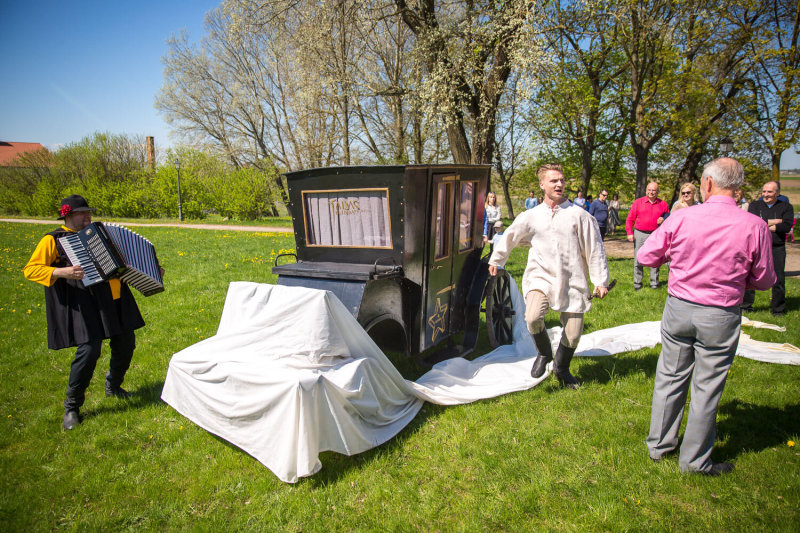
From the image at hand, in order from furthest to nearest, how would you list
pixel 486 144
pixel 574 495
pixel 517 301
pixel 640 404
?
pixel 486 144 < pixel 517 301 < pixel 640 404 < pixel 574 495

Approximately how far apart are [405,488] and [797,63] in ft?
68.8

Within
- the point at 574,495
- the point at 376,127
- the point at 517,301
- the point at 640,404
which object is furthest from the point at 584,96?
the point at 574,495

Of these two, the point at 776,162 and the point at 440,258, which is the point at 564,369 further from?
the point at 776,162

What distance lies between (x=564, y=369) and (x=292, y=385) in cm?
278

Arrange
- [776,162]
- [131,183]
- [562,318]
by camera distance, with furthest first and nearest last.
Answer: [131,183] → [776,162] → [562,318]

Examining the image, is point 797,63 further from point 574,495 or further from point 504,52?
point 574,495

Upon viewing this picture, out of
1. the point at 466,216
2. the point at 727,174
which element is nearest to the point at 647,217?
the point at 466,216

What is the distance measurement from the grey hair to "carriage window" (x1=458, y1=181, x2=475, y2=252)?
2494 mm

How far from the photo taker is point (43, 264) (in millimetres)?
3934

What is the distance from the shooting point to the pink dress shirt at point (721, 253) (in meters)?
2.86

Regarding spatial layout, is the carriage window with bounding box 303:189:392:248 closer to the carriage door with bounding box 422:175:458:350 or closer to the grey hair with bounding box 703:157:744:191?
the carriage door with bounding box 422:175:458:350

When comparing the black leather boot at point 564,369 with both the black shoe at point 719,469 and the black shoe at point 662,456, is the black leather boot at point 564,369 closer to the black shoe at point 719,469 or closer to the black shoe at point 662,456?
the black shoe at point 662,456

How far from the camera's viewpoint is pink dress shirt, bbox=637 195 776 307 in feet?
9.39

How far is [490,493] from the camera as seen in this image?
312cm
